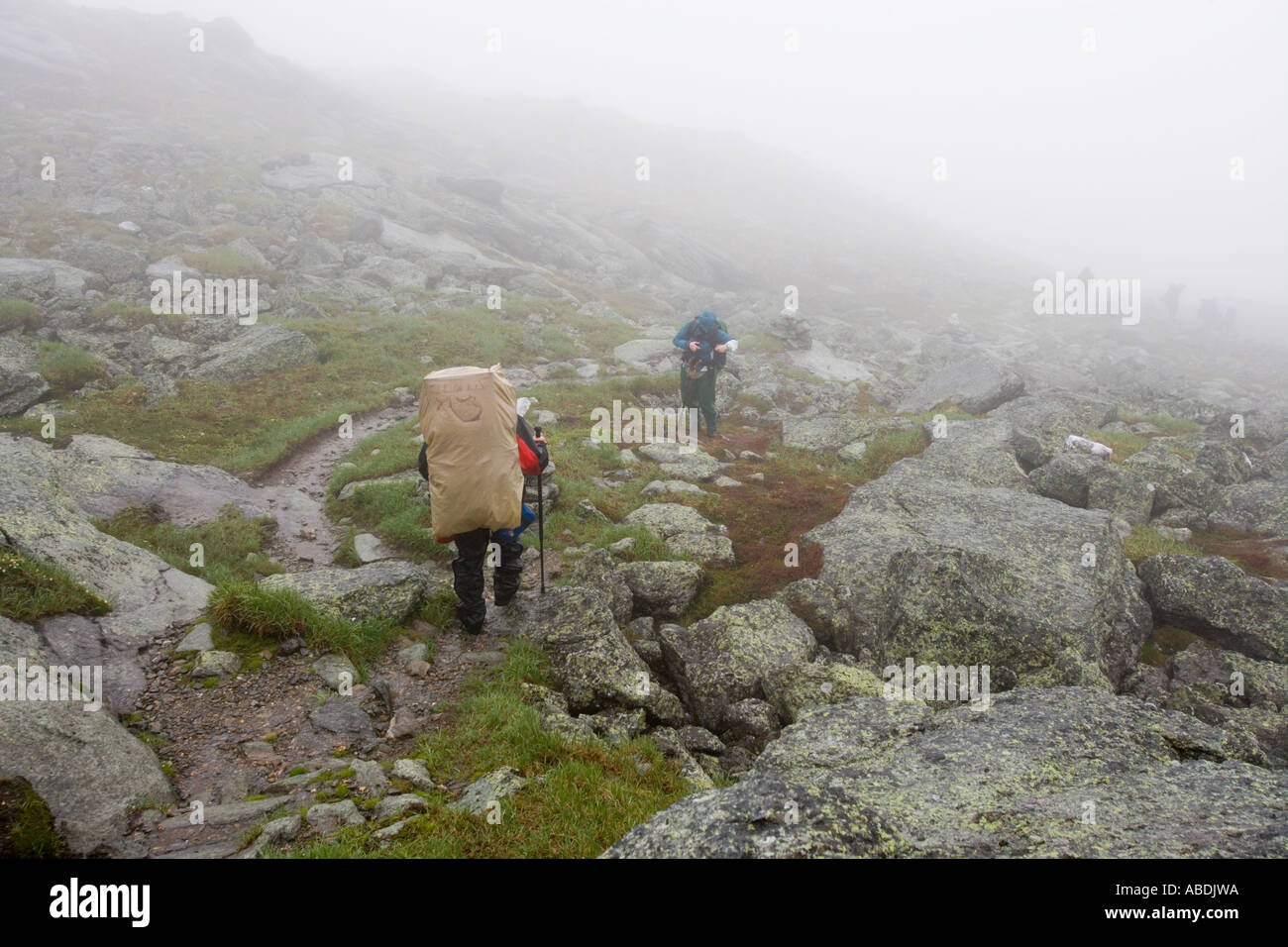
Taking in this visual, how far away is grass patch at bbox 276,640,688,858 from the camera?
A: 6.10 meters

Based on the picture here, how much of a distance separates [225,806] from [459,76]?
19235 centimetres

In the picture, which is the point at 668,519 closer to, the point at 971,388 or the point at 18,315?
the point at 971,388

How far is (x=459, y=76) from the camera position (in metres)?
162

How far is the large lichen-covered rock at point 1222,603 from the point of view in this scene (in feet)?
37.8

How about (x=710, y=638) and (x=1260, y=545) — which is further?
(x=1260, y=545)

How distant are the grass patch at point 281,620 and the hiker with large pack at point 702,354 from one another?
14360mm

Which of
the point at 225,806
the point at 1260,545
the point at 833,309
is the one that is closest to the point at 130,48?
the point at 833,309

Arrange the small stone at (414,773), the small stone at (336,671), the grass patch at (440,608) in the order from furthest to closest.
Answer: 1. the grass patch at (440,608)
2. the small stone at (336,671)
3. the small stone at (414,773)

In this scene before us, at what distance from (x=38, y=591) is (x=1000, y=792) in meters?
12.2

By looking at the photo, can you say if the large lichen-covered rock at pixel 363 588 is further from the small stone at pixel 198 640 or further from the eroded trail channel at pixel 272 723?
the small stone at pixel 198 640

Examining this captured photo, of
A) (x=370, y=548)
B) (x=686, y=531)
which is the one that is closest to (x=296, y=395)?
(x=370, y=548)

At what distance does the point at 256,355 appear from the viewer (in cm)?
2406

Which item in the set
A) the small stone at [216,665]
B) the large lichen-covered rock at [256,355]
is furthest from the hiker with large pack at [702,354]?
the small stone at [216,665]
